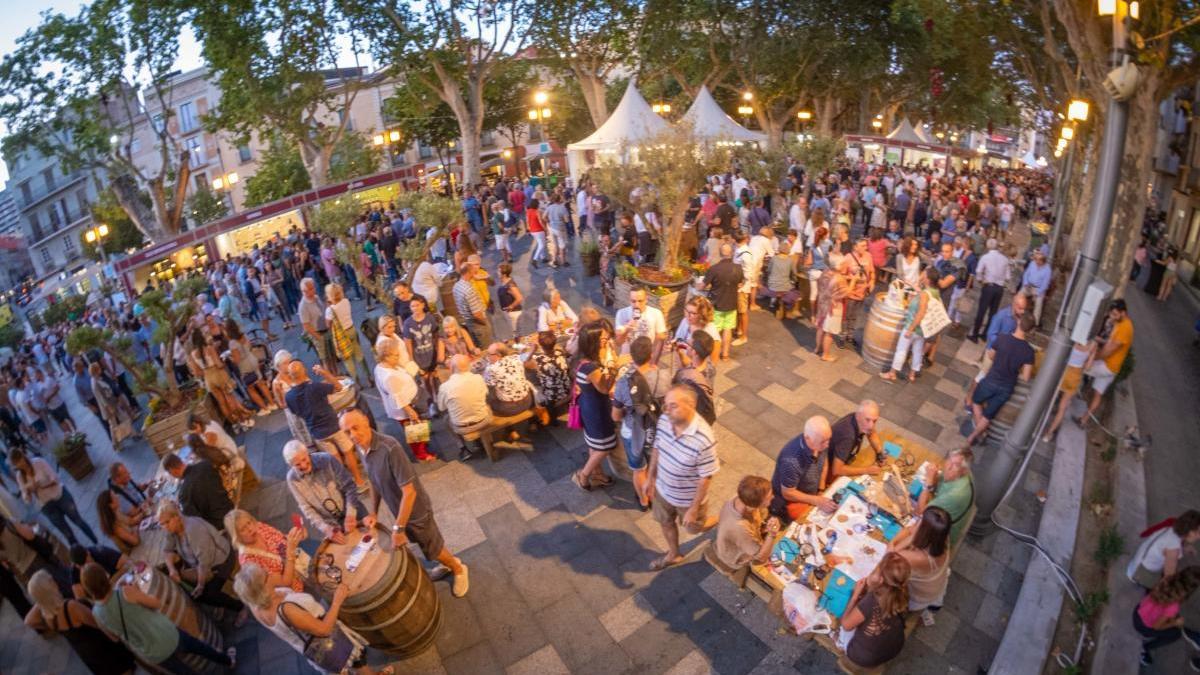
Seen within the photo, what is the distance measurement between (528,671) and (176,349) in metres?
8.11

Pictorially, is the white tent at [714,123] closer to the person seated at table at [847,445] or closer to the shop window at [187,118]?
the person seated at table at [847,445]

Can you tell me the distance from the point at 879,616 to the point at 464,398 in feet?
13.4

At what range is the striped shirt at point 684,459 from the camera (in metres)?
4.07

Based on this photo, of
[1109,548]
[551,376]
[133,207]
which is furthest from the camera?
[133,207]

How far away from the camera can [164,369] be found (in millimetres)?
8203

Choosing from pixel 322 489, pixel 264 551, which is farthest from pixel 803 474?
pixel 264 551

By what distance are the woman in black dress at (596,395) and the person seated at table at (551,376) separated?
794 millimetres

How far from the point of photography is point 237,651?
4.66 meters

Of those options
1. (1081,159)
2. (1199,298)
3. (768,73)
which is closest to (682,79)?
(768,73)

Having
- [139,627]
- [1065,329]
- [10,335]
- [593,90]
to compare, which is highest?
[593,90]

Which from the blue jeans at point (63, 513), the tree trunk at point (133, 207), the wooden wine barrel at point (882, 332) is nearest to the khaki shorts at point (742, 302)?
the wooden wine barrel at point (882, 332)

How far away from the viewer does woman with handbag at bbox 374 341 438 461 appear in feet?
19.6

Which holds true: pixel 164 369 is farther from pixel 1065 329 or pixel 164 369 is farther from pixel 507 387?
pixel 1065 329

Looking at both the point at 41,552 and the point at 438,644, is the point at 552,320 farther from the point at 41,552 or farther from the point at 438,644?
the point at 41,552
